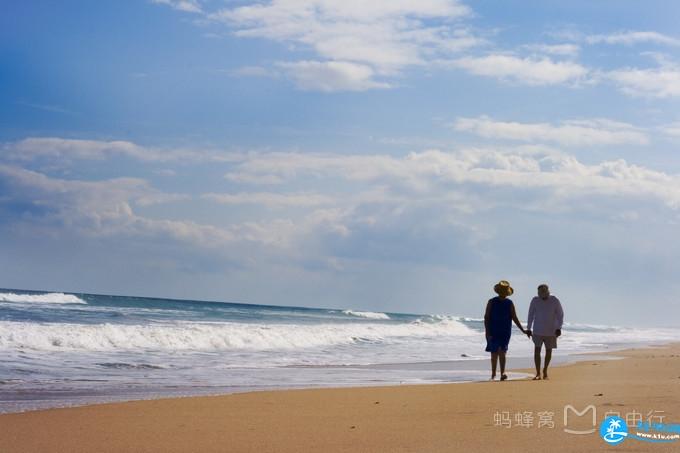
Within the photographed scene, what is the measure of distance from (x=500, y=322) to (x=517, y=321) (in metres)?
0.26

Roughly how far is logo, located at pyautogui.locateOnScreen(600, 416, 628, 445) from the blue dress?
550 cm

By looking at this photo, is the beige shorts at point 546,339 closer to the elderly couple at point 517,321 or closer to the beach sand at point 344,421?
the elderly couple at point 517,321

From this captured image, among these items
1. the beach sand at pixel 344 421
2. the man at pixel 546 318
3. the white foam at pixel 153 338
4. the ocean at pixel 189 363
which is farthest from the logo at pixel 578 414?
the white foam at pixel 153 338

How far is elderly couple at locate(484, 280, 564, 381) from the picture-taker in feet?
38.9

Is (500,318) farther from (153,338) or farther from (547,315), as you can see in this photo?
(153,338)

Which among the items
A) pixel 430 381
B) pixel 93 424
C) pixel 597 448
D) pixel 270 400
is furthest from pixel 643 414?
pixel 430 381

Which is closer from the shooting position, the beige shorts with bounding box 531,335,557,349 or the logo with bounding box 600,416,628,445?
the logo with bounding box 600,416,628,445

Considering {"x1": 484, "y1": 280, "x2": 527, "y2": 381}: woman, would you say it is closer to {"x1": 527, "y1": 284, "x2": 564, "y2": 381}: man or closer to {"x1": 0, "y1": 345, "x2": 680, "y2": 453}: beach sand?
{"x1": 527, "y1": 284, "x2": 564, "y2": 381}: man

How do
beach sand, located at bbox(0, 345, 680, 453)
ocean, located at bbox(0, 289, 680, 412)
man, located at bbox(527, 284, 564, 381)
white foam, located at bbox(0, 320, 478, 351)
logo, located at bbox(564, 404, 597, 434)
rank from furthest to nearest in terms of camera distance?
white foam, located at bbox(0, 320, 478, 351)
man, located at bbox(527, 284, 564, 381)
ocean, located at bbox(0, 289, 680, 412)
logo, located at bbox(564, 404, 597, 434)
beach sand, located at bbox(0, 345, 680, 453)

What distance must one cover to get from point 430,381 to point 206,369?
4.06 m

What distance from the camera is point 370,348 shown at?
21.9m

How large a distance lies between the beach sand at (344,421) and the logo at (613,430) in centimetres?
9

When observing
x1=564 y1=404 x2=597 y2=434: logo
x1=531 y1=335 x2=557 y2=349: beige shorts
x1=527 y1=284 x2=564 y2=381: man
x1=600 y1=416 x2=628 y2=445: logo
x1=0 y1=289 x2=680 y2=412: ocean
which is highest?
x1=527 y1=284 x2=564 y2=381: man

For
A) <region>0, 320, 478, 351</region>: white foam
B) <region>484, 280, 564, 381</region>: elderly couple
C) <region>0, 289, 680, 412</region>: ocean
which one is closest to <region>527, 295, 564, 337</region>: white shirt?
<region>484, 280, 564, 381</region>: elderly couple
